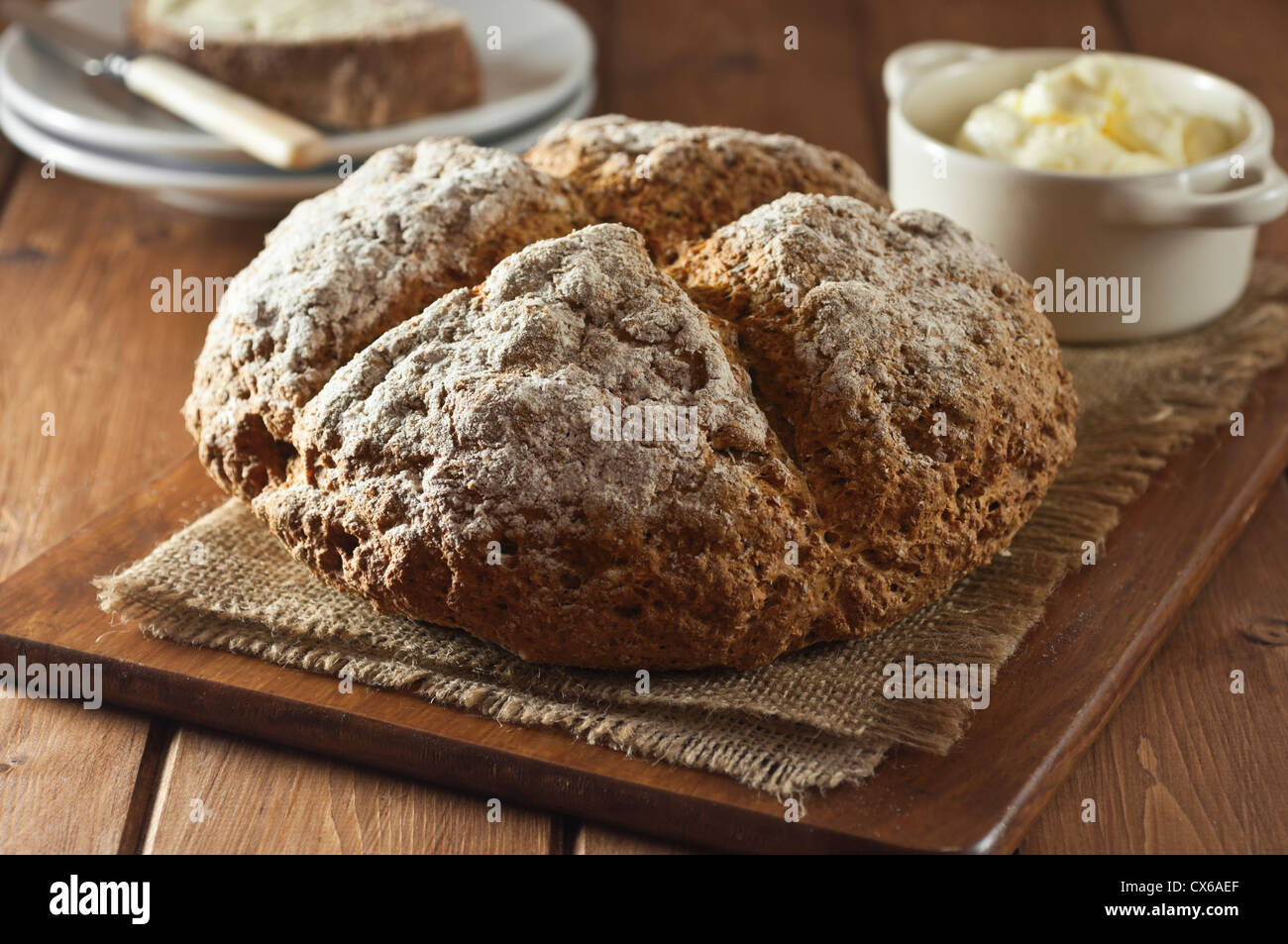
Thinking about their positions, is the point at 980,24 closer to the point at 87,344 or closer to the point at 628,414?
the point at 87,344

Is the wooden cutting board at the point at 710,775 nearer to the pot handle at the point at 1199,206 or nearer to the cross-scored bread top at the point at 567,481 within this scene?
the cross-scored bread top at the point at 567,481

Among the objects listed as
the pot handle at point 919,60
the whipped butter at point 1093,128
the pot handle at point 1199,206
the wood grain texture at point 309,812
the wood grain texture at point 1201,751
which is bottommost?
the wood grain texture at point 1201,751

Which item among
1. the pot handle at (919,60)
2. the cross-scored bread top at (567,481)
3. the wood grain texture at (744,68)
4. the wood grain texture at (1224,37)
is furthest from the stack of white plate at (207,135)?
the wood grain texture at (1224,37)

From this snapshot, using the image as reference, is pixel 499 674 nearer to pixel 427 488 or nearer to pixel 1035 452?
pixel 427 488

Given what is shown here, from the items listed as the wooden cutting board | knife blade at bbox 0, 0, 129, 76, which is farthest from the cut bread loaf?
knife blade at bbox 0, 0, 129, 76

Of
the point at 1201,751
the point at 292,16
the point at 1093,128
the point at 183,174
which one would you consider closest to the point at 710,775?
the point at 1201,751
